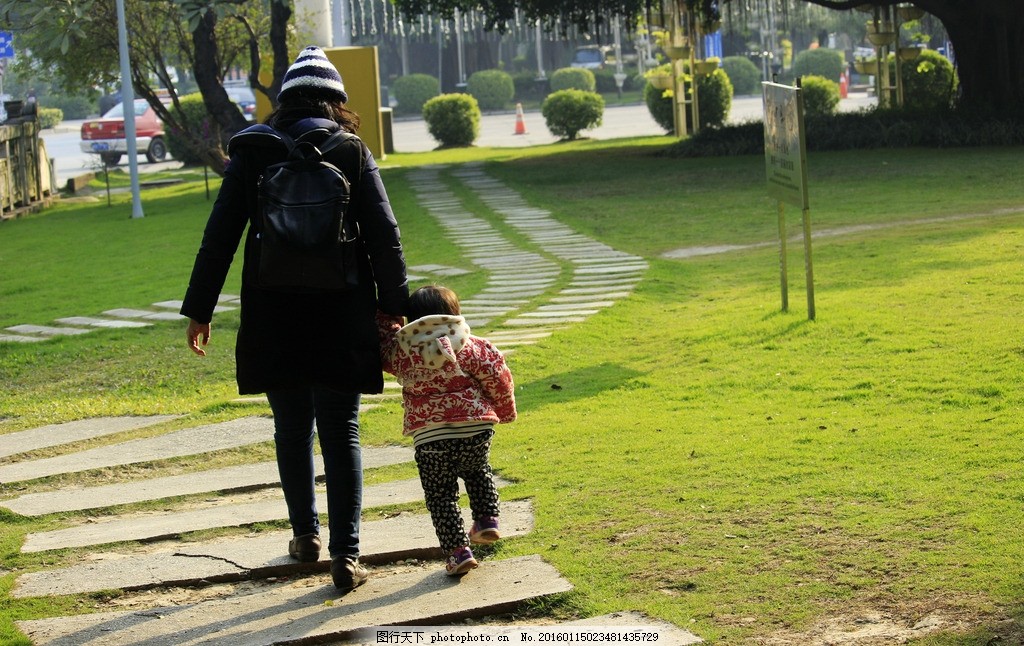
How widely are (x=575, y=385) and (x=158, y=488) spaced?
259 centimetres

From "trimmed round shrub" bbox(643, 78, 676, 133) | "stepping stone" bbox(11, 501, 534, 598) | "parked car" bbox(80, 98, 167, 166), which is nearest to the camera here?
"stepping stone" bbox(11, 501, 534, 598)

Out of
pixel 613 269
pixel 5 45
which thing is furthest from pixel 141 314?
pixel 5 45

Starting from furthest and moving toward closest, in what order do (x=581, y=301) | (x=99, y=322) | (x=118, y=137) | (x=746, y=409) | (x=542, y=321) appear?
(x=118, y=137)
(x=99, y=322)
(x=581, y=301)
(x=542, y=321)
(x=746, y=409)

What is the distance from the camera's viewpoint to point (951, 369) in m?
6.97

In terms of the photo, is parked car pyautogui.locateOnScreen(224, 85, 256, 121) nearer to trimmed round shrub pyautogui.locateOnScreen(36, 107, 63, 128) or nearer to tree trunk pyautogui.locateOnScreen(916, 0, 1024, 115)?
trimmed round shrub pyautogui.locateOnScreen(36, 107, 63, 128)

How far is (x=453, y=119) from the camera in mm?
29953

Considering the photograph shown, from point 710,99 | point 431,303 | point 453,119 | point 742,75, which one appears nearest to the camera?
point 431,303

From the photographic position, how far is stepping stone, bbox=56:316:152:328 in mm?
10438

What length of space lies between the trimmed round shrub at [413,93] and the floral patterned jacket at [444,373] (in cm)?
4474

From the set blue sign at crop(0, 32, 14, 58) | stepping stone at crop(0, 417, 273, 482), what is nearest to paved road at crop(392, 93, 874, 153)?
blue sign at crop(0, 32, 14, 58)

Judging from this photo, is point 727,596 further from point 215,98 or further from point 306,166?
point 215,98

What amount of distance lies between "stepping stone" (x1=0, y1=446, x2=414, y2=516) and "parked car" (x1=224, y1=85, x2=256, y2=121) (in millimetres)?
29325

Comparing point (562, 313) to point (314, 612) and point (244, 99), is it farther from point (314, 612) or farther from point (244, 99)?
point (244, 99)

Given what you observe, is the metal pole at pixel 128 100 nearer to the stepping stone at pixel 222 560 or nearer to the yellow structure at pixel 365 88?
the yellow structure at pixel 365 88
